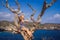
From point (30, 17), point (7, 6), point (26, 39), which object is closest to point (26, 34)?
point (26, 39)

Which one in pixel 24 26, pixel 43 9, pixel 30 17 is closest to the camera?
pixel 43 9

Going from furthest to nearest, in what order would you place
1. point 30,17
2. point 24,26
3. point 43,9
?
point 24,26, point 30,17, point 43,9

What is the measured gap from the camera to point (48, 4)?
819 centimetres

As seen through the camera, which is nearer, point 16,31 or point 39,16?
point 39,16

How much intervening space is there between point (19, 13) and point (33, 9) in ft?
2.17

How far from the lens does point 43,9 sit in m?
8.02

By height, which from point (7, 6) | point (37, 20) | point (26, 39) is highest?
point (7, 6)

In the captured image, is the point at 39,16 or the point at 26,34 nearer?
the point at 39,16

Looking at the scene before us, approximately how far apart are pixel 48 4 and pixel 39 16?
63cm

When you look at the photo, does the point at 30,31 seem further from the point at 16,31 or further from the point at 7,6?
the point at 7,6

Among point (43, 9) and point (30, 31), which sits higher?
point (43, 9)

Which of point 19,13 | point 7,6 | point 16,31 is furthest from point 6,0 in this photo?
point 16,31

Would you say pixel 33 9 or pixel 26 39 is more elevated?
pixel 33 9

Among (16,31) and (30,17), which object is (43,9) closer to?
(30,17)
